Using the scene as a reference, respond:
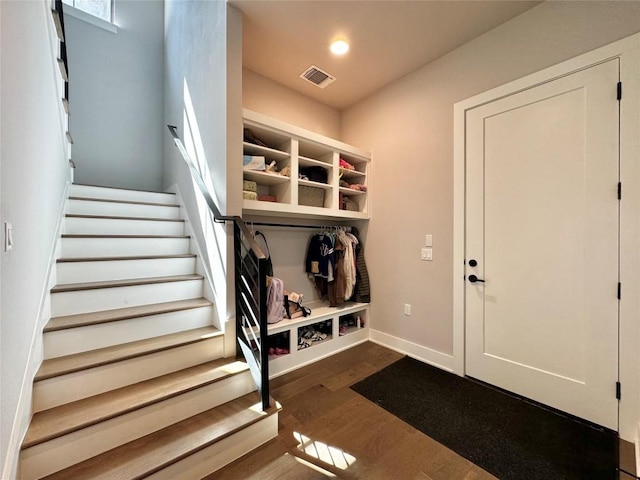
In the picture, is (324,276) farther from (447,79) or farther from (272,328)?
(447,79)

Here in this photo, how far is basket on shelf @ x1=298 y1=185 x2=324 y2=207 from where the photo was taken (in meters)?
2.71

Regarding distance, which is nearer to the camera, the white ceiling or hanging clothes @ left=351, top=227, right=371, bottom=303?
the white ceiling

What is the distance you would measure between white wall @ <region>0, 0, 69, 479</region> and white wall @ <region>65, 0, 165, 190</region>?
6.45 ft

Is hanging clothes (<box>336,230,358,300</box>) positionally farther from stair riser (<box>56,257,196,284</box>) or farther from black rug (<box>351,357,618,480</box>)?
stair riser (<box>56,257,196,284</box>)

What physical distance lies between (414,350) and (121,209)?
3.25 m

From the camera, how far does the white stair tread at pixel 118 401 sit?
3.96ft

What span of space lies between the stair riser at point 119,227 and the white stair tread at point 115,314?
89cm

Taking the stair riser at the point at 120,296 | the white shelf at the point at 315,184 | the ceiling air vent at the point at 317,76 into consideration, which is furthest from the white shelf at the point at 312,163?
the stair riser at the point at 120,296

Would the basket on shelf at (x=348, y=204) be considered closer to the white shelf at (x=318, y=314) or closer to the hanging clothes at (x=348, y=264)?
the hanging clothes at (x=348, y=264)

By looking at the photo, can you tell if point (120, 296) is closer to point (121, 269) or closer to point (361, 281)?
point (121, 269)

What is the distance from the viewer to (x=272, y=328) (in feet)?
7.55

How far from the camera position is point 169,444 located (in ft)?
4.43

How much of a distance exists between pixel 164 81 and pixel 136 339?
3667 millimetres

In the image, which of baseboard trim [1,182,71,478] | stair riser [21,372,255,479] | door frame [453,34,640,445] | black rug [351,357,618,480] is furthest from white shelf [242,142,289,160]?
door frame [453,34,640,445]
